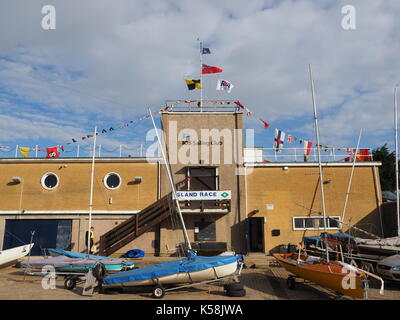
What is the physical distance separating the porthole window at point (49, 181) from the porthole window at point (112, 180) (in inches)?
152

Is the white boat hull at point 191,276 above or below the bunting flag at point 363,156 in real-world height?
below

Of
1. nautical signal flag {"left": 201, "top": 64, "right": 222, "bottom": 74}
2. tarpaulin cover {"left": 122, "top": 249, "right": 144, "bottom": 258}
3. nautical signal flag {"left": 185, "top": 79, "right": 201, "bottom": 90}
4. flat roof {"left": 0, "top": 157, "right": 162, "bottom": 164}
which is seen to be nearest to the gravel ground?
tarpaulin cover {"left": 122, "top": 249, "right": 144, "bottom": 258}

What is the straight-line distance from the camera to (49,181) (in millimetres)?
23812

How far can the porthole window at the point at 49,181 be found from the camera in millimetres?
23578

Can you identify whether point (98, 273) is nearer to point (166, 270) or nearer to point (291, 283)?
point (166, 270)

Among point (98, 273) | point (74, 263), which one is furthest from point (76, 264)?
point (98, 273)

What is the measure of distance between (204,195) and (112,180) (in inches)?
287

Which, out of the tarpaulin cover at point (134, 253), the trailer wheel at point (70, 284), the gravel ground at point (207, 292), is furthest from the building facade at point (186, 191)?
the trailer wheel at point (70, 284)

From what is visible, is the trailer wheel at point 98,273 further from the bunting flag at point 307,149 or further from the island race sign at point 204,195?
the bunting flag at point 307,149

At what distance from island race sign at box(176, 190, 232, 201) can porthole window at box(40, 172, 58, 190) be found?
9.70 metres

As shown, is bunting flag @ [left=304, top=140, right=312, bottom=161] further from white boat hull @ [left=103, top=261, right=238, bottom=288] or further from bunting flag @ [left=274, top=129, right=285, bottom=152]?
white boat hull @ [left=103, top=261, right=238, bottom=288]
